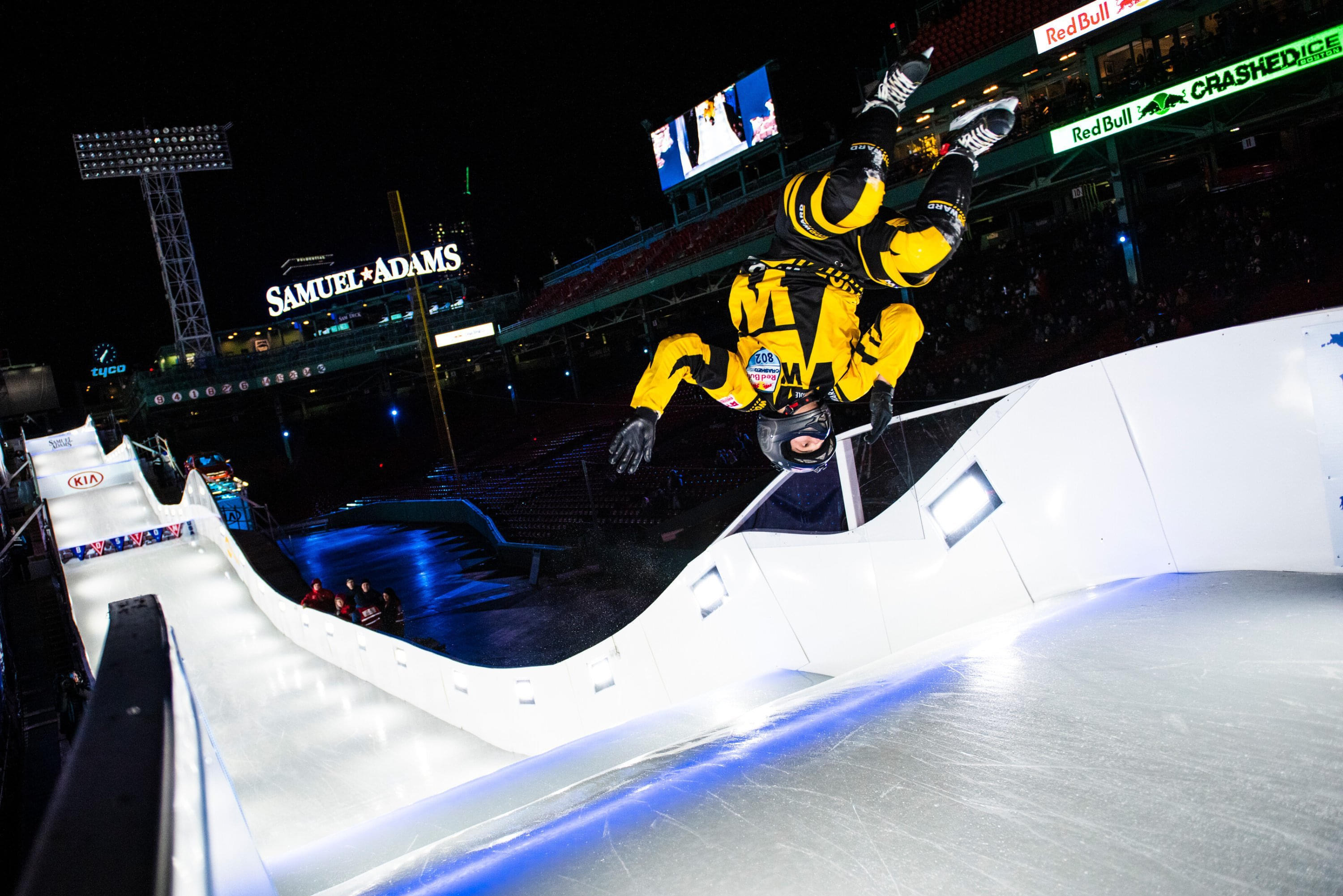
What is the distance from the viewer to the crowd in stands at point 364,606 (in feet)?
33.3

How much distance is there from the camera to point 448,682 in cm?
777

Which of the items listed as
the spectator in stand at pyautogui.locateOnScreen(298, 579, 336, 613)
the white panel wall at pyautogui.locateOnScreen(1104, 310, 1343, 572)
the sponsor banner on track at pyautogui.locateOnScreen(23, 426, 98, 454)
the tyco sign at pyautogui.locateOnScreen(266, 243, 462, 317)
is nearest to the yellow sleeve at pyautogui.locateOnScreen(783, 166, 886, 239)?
the white panel wall at pyautogui.locateOnScreen(1104, 310, 1343, 572)

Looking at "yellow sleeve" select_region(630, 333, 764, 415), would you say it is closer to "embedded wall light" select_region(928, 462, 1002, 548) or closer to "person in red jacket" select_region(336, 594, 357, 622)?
"embedded wall light" select_region(928, 462, 1002, 548)

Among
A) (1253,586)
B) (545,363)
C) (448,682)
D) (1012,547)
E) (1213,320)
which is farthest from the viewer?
(545,363)

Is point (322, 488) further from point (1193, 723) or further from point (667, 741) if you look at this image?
point (1193, 723)

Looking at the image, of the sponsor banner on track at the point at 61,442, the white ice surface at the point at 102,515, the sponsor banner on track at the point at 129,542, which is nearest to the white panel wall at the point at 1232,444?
the sponsor banner on track at the point at 129,542

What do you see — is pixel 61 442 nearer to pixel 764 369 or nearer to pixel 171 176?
pixel 171 176

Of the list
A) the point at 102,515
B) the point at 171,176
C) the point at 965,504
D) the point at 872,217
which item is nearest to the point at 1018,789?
the point at 965,504

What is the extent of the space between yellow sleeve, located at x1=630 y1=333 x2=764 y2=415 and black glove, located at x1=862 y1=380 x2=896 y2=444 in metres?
0.67

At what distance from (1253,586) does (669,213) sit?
29530mm

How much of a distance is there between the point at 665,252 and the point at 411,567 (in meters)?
11.6

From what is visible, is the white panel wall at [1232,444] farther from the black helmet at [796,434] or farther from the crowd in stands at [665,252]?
the crowd in stands at [665,252]

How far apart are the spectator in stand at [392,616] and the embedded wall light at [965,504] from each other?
8397 mm

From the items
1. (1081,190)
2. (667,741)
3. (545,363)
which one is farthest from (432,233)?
(667,741)
